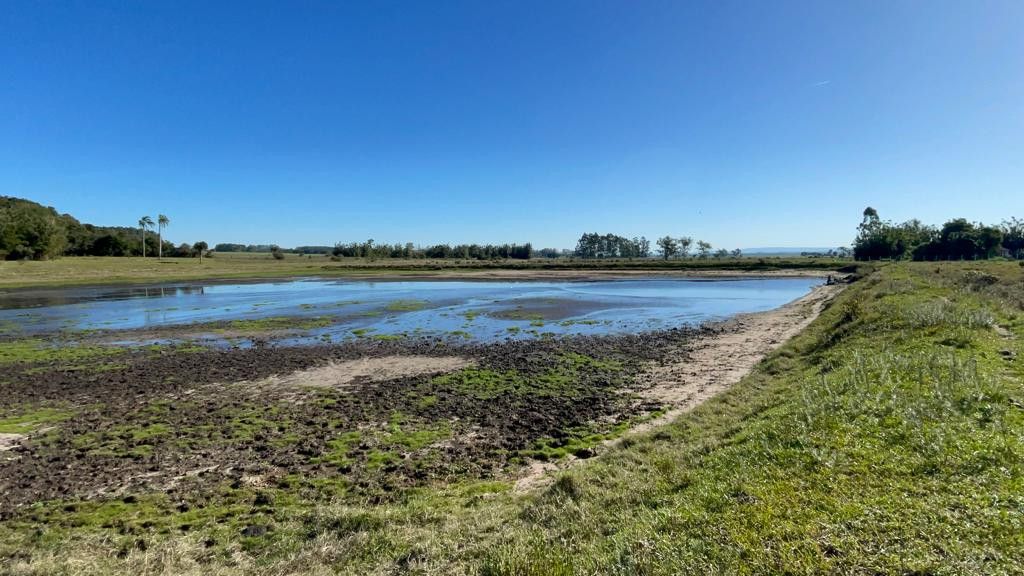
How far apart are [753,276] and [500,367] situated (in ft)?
245

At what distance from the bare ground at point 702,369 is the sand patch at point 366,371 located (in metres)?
7.35

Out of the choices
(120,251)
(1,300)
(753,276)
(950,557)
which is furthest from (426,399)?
(120,251)

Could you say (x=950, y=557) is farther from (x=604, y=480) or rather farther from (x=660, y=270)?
(x=660, y=270)

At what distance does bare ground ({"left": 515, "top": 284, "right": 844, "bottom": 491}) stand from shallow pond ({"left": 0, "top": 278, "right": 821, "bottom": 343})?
4.92m

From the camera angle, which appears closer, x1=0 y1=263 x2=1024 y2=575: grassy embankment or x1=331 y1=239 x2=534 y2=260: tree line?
x1=0 y1=263 x2=1024 y2=575: grassy embankment

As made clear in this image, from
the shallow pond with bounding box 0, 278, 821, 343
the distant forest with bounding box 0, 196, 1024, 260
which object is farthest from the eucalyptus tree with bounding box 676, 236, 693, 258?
the shallow pond with bounding box 0, 278, 821, 343

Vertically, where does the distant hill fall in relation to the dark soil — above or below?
above

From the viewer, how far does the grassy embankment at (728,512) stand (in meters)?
3.91

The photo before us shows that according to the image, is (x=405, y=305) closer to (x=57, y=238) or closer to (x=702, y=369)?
(x=702, y=369)

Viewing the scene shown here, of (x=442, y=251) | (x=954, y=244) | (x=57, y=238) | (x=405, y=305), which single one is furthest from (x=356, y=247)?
(x=954, y=244)

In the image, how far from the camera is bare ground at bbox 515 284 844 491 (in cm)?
974

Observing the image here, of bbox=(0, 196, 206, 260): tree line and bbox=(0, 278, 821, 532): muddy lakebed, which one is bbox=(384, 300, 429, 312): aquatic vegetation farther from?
bbox=(0, 196, 206, 260): tree line

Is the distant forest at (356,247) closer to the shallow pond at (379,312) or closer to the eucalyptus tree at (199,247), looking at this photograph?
the eucalyptus tree at (199,247)

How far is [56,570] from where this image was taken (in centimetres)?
538
